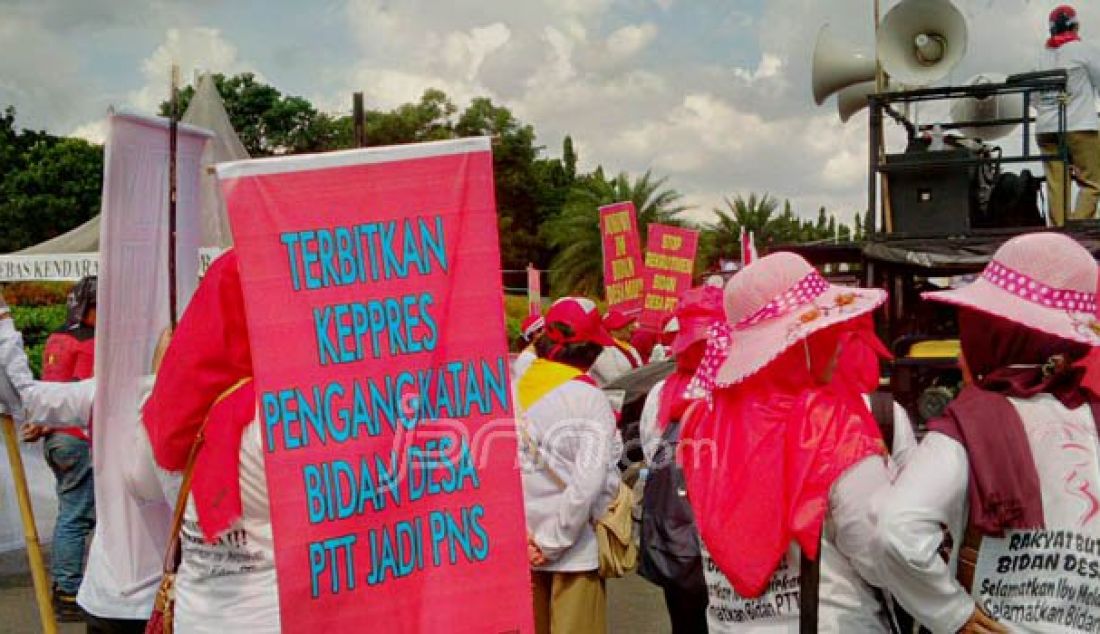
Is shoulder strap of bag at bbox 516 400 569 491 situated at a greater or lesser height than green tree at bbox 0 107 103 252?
lesser

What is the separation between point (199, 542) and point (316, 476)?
412 millimetres

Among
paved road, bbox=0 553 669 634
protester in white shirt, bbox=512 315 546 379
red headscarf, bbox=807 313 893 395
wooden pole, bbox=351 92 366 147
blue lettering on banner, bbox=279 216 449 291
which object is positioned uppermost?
wooden pole, bbox=351 92 366 147

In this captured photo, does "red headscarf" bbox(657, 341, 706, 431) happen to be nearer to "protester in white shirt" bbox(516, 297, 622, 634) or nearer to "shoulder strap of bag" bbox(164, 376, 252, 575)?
"protester in white shirt" bbox(516, 297, 622, 634)

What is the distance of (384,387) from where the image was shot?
2914mm

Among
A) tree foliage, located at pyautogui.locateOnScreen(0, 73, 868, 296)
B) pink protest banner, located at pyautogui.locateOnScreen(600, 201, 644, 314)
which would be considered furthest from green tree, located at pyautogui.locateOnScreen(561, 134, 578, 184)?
Answer: pink protest banner, located at pyautogui.locateOnScreen(600, 201, 644, 314)

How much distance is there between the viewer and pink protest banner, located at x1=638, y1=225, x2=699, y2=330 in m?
14.1

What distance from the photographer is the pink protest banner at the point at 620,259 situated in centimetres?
1404

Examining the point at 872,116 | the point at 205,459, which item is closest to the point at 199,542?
the point at 205,459

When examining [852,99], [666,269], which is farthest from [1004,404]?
[666,269]

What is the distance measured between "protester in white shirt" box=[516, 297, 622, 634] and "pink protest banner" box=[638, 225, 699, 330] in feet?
31.1

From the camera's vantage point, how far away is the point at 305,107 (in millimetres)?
55250

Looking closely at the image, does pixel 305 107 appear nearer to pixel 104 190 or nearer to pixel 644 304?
pixel 644 304

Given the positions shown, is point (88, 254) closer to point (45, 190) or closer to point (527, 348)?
point (527, 348)

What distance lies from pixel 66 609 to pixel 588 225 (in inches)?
1663
